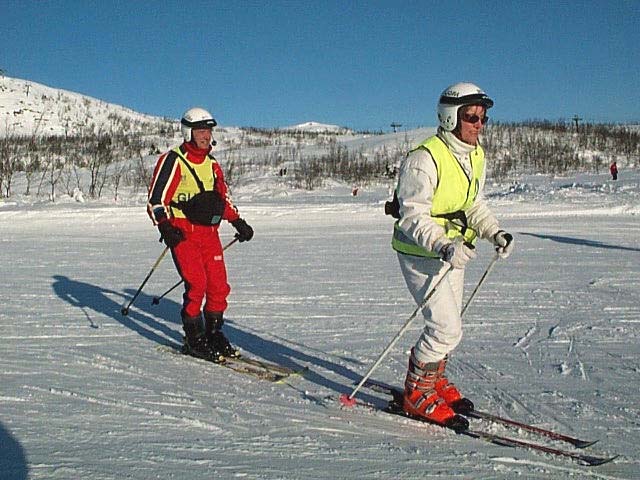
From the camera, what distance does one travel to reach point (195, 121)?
5.38 meters

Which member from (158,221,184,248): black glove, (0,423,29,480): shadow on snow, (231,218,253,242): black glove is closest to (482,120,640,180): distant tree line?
(231,218,253,242): black glove

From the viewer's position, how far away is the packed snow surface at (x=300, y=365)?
136 inches

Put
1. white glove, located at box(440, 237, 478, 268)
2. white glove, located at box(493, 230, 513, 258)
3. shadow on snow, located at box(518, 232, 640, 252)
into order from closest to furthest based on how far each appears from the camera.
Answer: white glove, located at box(440, 237, 478, 268) → white glove, located at box(493, 230, 513, 258) → shadow on snow, located at box(518, 232, 640, 252)

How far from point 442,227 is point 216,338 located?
2.44 m

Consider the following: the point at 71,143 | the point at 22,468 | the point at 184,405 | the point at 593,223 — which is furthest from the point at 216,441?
the point at 71,143

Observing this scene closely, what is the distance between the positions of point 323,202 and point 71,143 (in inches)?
740

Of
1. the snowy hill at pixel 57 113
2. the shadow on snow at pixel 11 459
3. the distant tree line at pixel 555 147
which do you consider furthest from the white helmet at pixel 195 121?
the snowy hill at pixel 57 113

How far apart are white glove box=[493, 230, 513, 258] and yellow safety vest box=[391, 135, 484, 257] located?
14 centimetres

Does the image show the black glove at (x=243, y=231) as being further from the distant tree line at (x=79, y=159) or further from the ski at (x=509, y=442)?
the distant tree line at (x=79, y=159)

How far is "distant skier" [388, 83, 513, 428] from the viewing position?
149 inches

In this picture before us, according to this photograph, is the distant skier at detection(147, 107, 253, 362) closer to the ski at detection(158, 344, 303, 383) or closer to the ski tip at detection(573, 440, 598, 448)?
the ski at detection(158, 344, 303, 383)

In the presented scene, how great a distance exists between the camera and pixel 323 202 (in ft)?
60.0

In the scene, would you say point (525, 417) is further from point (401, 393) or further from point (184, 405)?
point (184, 405)

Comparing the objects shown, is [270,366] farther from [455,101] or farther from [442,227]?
[455,101]
